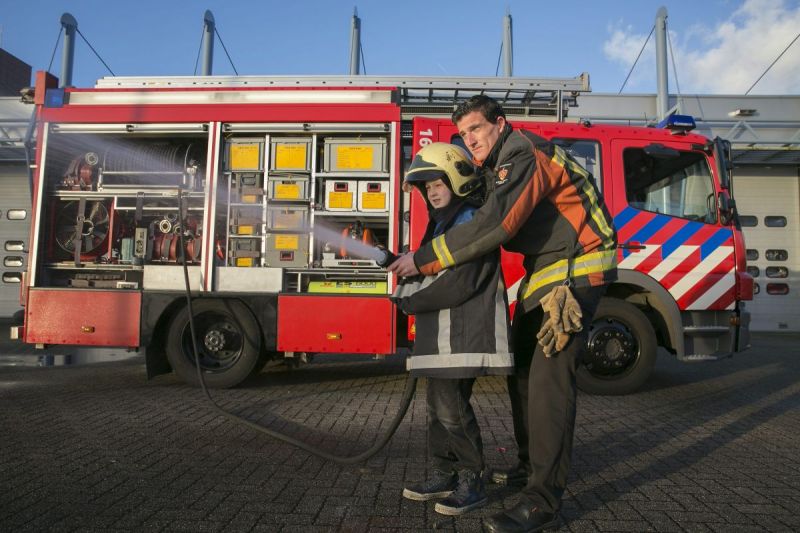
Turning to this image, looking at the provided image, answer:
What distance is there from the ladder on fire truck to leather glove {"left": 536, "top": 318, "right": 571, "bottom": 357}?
3936 mm

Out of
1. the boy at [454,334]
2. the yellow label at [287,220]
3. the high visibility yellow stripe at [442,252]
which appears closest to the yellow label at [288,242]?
the yellow label at [287,220]

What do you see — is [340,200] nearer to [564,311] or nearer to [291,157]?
[291,157]

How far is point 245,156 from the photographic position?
5.87 m

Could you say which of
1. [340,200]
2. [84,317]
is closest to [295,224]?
[340,200]

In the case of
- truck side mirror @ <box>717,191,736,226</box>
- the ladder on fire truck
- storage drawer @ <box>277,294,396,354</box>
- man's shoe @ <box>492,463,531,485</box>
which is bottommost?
man's shoe @ <box>492,463,531,485</box>

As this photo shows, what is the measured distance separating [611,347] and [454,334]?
341cm

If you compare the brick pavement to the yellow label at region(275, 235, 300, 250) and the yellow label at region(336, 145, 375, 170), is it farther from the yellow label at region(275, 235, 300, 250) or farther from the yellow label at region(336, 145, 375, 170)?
the yellow label at region(336, 145, 375, 170)

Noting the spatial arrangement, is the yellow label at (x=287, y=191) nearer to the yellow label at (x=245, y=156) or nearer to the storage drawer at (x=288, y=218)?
the storage drawer at (x=288, y=218)

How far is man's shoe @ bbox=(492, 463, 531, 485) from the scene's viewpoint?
9.80 ft

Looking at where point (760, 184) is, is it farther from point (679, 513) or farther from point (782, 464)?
point (679, 513)

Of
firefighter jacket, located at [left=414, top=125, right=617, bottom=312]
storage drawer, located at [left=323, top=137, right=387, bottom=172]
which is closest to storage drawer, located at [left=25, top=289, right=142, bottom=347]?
storage drawer, located at [left=323, top=137, right=387, bottom=172]

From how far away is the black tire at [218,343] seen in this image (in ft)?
18.5

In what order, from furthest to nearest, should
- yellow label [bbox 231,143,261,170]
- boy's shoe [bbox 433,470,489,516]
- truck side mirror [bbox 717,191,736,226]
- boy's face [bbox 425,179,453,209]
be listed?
yellow label [bbox 231,143,261,170] < truck side mirror [bbox 717,191,736,226] < boy's face [bbox 425,179,453,209] < boy's shoe [bbox 433,470,489,516]

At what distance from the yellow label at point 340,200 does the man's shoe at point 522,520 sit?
3857mm
